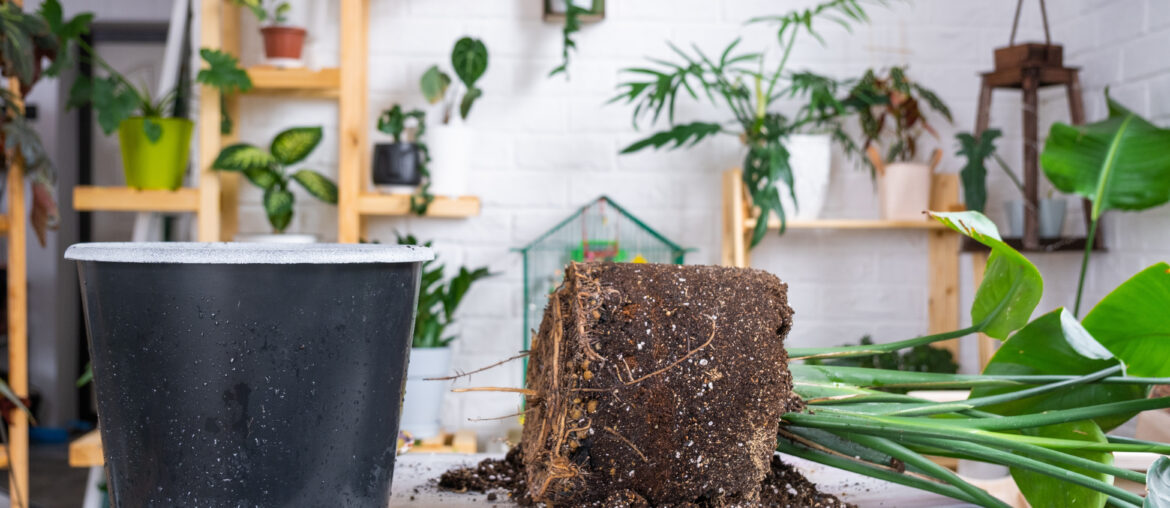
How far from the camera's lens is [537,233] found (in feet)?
6.70

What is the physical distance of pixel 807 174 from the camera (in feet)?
6.27

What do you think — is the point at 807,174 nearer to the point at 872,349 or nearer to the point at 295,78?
the point at 295,78

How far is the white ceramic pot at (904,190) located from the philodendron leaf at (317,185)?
4.03 ft

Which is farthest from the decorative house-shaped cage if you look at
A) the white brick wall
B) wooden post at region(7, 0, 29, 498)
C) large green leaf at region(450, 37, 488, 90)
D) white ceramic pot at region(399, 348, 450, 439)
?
wooden post at region(7, 0, 29, 498)

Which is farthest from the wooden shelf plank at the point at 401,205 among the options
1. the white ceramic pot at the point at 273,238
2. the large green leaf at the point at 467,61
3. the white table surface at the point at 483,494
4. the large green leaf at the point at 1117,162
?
the large green leaf at the point at 1117,162

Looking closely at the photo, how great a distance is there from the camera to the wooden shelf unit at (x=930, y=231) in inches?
74.9

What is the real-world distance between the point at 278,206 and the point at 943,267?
1.54 metres

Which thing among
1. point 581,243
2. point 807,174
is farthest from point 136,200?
point 807,174

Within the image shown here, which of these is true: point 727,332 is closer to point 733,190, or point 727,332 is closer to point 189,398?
point 189,398

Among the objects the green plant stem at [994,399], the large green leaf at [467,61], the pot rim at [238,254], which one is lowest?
the green plant stem at [994,399]

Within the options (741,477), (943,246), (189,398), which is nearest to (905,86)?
(943,246)

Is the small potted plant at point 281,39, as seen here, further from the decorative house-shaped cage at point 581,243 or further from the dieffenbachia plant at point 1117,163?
the dieffenbachia plant at point 1117,163

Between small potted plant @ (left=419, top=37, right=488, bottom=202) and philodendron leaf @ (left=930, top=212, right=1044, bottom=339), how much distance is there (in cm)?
130

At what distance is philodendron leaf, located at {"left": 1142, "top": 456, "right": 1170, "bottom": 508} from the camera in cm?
54
